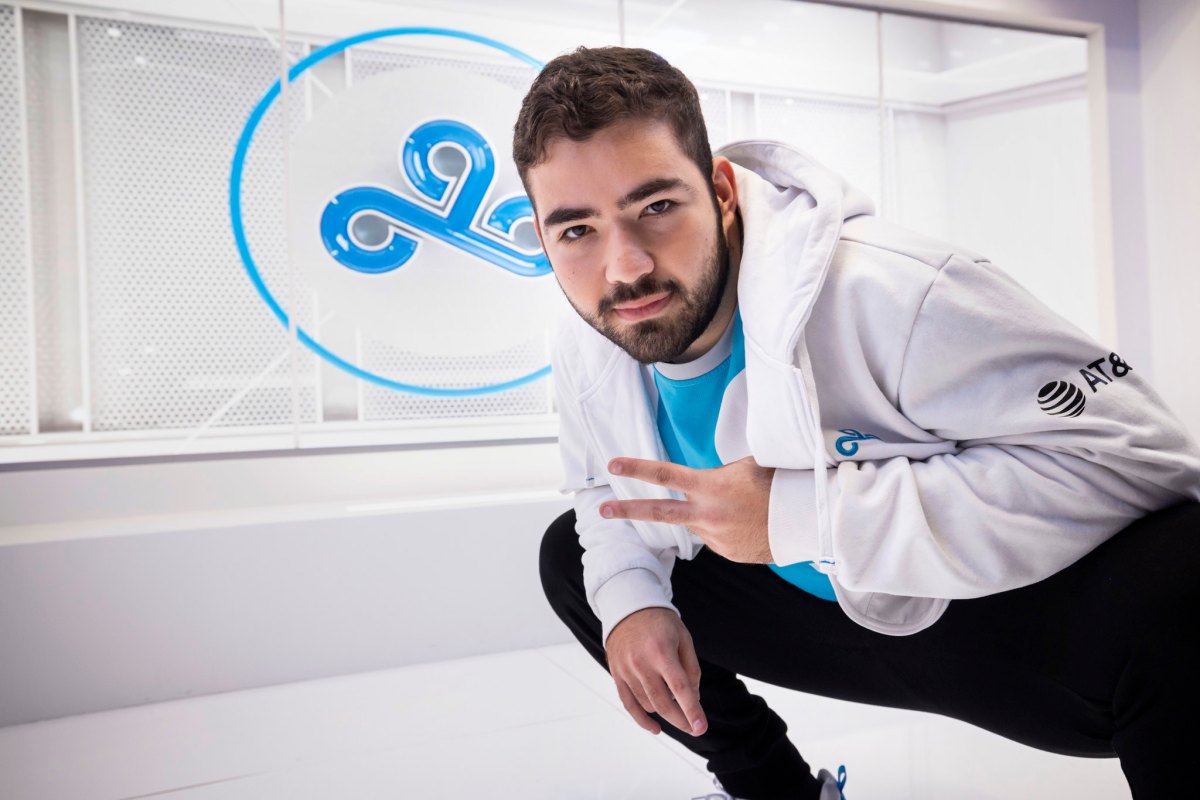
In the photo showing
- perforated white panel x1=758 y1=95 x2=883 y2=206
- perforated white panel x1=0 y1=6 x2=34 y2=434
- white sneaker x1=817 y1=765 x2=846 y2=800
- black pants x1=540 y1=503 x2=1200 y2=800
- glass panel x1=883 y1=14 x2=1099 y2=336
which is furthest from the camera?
glass panel x1=883 y1=14 x2=1099 y2=336

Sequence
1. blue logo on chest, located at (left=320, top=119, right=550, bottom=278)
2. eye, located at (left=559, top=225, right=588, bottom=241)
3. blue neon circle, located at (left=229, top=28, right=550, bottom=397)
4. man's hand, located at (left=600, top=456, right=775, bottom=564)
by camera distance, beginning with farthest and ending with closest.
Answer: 1. blue logo on chest, located at (left=320, top=119, right=550, bottom=278)
2. blue neon circle, located at (left=229, top=28, right=550, bottom=397)
3. eye, located at (left=559, top=225, right=588, bottom=241)
4. man's hand, located at (left=600, top=456, right=775, bottom=564)


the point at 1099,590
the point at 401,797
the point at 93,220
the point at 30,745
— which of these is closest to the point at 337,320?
the point at 93,220

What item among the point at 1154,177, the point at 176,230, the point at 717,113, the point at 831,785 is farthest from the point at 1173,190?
the point at 176,230

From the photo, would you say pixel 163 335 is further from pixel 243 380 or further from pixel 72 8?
pixel 72 8

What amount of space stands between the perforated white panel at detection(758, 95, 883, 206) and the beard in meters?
2.29

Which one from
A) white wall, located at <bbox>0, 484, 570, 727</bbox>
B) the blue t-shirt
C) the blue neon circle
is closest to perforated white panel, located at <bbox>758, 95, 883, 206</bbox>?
the blue neon circle

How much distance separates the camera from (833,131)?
3.38 metres

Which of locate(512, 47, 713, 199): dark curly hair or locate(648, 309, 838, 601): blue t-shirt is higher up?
locate(512, 47, 713, 199): dark curly hair

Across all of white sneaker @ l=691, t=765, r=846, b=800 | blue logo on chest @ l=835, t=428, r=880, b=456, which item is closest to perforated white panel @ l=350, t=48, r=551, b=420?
white sneaker @ l=691, t=765, r=846, b=800

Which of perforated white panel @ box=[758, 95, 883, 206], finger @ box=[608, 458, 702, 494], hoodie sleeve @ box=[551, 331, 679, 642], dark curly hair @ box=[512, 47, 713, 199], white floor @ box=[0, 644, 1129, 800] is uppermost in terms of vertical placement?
perforated white panel @ box=[758, 95, 883, 206]

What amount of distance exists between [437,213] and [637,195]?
5.83 feet

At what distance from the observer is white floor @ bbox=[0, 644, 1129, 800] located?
148cm

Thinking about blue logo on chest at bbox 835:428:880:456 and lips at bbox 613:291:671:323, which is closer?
blue logo on chest at bbox 835:428:880:456

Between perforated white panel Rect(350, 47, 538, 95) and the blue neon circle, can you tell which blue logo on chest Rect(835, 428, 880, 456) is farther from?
perforated white panel Rect(350, 47, 538, 95)
